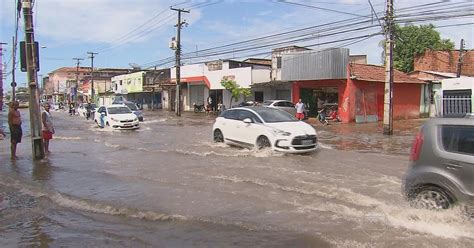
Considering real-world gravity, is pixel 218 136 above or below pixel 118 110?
below

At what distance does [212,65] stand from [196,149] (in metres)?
30.8

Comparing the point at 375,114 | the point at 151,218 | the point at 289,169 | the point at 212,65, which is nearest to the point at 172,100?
the point at 212,65

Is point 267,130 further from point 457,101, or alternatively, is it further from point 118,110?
point 457,101

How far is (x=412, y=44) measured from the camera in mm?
48312

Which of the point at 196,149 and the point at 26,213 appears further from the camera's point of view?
the point at 196,149

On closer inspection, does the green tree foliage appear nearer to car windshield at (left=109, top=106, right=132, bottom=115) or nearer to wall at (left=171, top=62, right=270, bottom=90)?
wall at (left=171, top=62, right=270, bottom=90)

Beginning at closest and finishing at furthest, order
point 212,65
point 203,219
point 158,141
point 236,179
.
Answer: point 203,219
point 236,179
point 158,141
point 212,65

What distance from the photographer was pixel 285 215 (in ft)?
23.1

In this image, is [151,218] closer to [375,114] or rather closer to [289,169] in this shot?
[289,169]

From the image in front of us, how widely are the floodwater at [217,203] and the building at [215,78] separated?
25.6 metres

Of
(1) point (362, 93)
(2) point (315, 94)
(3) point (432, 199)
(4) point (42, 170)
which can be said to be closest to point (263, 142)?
(4) point (42, 170)

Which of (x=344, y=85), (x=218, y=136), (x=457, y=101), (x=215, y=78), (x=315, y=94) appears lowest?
(x=218, y=136)

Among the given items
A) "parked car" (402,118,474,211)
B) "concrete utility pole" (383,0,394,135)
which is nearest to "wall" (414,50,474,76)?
"concrete utility pole" (383,0,394,135)

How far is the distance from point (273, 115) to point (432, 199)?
28.6ft
